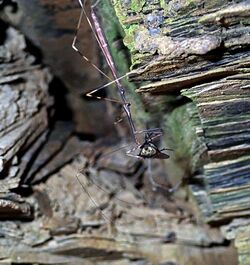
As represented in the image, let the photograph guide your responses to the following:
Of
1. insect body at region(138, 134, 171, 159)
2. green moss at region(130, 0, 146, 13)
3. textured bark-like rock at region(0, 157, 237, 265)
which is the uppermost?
green moss at region(130, 0, 146, 13)

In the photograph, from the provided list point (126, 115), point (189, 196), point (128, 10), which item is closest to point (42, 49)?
point (126, 115)

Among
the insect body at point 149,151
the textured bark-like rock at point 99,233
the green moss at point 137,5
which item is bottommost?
the textured bark-like rock at point 99,233

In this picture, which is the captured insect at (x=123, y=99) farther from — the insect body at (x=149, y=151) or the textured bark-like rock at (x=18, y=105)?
the textured bark-like rock at (x=18, y=105)

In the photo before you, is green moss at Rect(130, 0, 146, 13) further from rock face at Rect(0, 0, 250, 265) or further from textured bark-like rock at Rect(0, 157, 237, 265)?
textured bark-like rock at Rect(0, 157, 237, 265)

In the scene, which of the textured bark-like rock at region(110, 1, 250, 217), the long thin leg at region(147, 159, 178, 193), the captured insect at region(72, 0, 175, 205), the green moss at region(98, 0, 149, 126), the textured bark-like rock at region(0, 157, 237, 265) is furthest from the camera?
the long thin leg at region(147, 159, 178, 193)

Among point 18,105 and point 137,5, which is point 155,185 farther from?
point 137,5

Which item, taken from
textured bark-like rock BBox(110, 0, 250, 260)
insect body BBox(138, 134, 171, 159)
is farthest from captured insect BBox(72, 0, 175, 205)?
textured bark-like rock BBox(110, 0, 250, 260)

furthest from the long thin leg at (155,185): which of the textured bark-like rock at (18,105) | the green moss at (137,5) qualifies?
the green moss at (137,5)

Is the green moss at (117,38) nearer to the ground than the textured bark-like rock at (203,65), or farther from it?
farther from it

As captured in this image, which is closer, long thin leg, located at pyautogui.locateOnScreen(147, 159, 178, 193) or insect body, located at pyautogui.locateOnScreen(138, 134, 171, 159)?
insect body, located at pyautogui.locateOnScreen(138, 134, 171, 159)

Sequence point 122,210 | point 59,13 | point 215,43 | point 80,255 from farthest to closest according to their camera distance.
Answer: point 122,210
point 80,255
point 59,13
point 215,43

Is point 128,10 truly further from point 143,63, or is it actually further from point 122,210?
point 122,210
